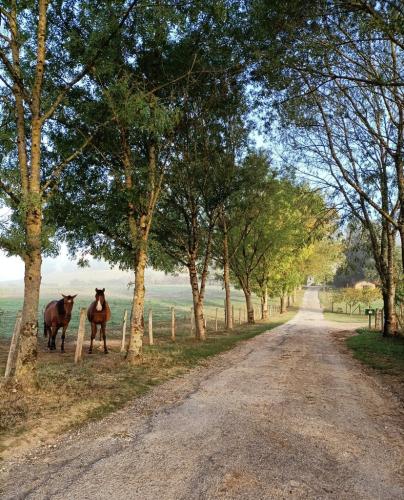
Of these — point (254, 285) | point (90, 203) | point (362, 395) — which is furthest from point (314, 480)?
point (254, 285)

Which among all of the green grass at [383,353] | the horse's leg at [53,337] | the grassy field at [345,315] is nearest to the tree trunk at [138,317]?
the horse's leg at [53,337]

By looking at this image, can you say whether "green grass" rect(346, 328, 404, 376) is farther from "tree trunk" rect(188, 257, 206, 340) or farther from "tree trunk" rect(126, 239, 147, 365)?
"tree trunk" rect(126, 239, 147, 365)

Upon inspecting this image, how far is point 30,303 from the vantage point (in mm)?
9367

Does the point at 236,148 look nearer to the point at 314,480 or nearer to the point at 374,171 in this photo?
the point at 374,171

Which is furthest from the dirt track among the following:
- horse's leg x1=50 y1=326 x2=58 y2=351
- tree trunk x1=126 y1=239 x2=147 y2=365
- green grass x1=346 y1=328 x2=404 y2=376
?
horse's leg x1=50 y1=326 x2=58 y2=351

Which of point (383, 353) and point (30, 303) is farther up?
point (30, 303)

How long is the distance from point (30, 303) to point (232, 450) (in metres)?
6.08

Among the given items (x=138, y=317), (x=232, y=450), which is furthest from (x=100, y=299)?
(x=232, y=450)

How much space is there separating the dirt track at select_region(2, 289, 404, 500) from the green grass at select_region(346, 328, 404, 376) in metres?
4.20

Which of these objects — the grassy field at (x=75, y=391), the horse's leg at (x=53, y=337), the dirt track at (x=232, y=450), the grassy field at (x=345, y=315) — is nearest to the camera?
the dirt track at (x=232, y=450)

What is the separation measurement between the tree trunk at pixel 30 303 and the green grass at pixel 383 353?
11.0 metres

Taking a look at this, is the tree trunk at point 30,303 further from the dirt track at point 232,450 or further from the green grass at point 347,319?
the green grass at point 347,319

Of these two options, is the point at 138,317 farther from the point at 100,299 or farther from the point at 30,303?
the point at 30,303

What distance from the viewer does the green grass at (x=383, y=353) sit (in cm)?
1415
